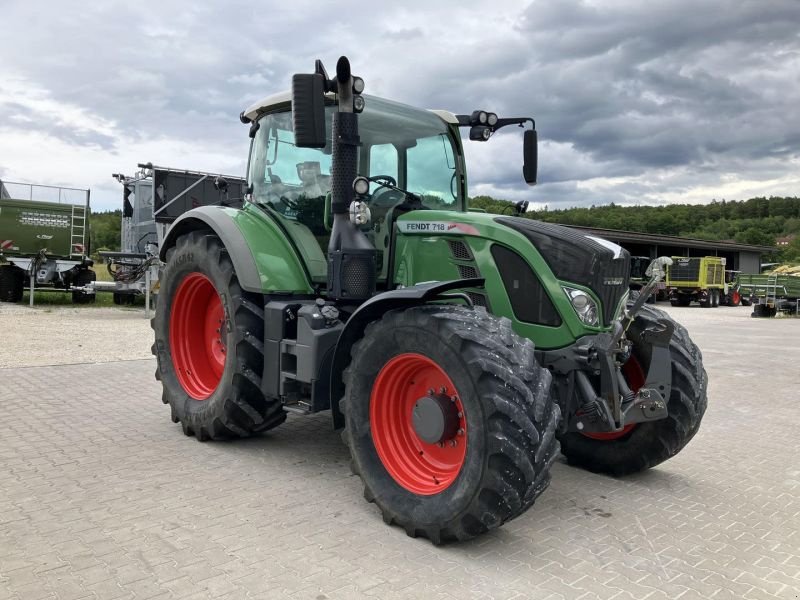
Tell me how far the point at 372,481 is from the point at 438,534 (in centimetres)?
55

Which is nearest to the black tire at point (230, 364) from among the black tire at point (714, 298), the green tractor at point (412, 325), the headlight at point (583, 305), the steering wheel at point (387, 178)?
the green tractor at point (412, 325)

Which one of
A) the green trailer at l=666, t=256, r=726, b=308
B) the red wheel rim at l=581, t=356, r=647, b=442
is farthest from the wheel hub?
the green trailer at l=666, t=256, r=726, b=308

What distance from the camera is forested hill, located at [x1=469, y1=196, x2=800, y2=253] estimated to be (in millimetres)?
54469

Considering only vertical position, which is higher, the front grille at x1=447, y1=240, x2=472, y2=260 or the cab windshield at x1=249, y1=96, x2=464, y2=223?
the cab windshield at x1=249, y1=96, x2=464, y2=223

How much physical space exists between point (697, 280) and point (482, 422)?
3142 centimetres

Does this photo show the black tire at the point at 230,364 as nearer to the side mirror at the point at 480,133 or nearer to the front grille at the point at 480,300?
the front grille at the point at 480,300

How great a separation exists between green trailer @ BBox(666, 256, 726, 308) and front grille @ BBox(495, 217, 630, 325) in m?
29.5

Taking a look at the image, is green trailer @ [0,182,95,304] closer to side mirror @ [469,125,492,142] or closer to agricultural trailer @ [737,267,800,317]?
side mirror @ [469,125,492,142]

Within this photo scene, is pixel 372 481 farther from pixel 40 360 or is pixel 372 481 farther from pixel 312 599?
pixel 40 360

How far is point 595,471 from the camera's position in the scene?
15.9 feet

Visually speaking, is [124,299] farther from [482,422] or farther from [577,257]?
[482,422]

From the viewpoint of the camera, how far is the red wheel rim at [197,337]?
5707mm

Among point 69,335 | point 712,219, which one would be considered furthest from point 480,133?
point 712,219

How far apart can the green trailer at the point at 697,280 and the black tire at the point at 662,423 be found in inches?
1142
